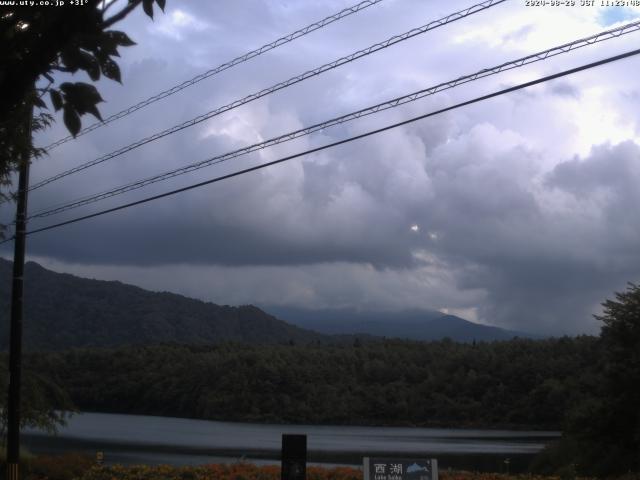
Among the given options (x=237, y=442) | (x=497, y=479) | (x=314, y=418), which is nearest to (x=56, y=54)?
(x=497, y=479)

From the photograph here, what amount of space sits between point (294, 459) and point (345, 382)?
65268mm

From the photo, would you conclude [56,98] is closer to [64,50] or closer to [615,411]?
[64,50]

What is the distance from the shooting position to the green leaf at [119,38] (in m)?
4.80

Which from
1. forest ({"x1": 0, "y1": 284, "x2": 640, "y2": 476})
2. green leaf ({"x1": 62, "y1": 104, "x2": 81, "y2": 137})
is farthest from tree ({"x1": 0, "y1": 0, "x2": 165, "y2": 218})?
forest ({"x1": 0, "y1": 284, "x2": 640, "y2": 476})

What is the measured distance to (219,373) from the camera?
79875 mm

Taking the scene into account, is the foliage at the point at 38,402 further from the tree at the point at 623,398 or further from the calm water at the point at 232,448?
the tree at the point at 623,398

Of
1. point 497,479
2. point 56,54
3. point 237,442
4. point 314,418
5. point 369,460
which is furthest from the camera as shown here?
point 314,418

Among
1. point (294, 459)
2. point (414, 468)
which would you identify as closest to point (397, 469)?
point (414, 468)

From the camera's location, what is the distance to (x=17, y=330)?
59.9 ft

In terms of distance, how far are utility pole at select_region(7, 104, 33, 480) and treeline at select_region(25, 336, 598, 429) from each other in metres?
44.2

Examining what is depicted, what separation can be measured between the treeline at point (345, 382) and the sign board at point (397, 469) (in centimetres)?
4824

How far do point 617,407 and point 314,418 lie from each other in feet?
164

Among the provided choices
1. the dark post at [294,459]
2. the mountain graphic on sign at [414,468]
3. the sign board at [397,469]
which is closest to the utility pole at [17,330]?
the dark post at [294,459]

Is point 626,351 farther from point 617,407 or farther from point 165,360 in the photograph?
point 165,360
